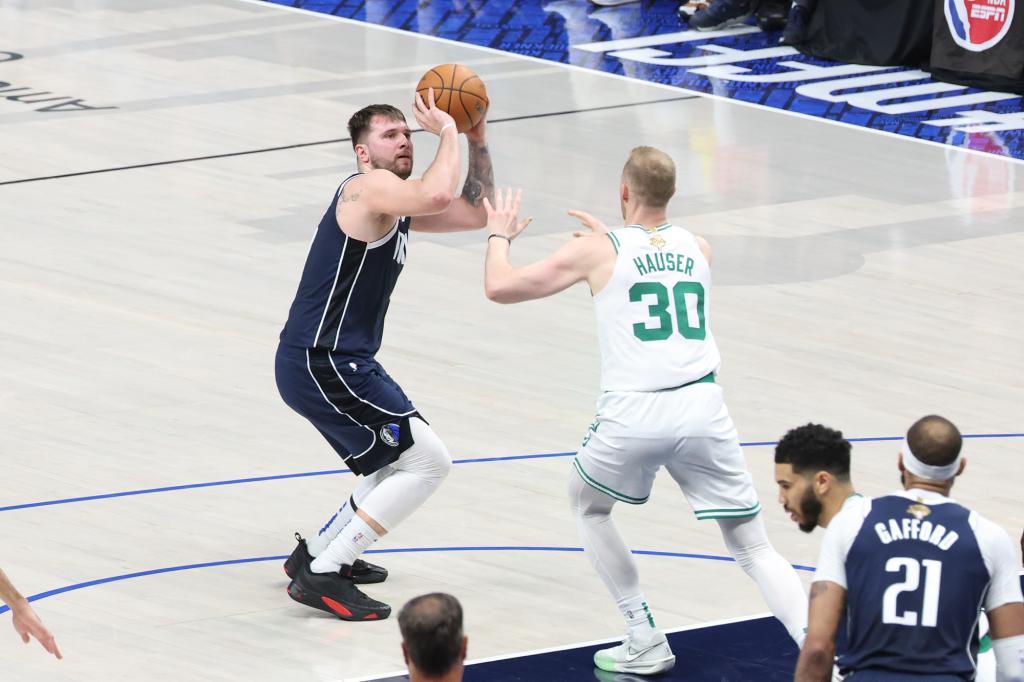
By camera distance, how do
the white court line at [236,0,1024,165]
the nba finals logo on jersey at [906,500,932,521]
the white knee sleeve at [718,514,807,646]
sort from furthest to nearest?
1. the white court line at [236,0,1024,165]
2. the white knee sleeve at [718,514,807,646]
3. the nba finals logo on jersey at [906,500,932,521]

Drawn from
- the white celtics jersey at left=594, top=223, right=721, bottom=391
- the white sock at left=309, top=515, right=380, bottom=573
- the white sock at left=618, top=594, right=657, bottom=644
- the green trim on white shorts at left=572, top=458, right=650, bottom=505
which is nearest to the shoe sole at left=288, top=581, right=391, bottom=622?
the white sock at left=309, top=515, right=380, bottom=573

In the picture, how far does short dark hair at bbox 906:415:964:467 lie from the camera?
225 inches

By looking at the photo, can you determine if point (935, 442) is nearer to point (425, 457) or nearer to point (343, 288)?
point (425, 457)

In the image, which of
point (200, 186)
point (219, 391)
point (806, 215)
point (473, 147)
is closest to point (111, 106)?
point (200, 186)

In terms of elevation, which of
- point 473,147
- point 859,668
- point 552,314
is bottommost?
point 552,314

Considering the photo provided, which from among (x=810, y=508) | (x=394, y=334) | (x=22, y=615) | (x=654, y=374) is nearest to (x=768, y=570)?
(x=654, y=374)

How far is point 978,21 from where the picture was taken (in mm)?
20125

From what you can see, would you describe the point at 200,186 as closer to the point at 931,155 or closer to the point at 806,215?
the point at 806,215

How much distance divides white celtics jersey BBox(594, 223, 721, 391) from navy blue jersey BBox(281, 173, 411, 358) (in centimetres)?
111

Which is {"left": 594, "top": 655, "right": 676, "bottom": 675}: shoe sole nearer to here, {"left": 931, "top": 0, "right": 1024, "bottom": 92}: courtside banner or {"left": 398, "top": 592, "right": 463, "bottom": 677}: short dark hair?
{"left": 398, "top": 592, "right": 463, "bottom": 677}: short dark hair

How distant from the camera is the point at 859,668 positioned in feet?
18.5

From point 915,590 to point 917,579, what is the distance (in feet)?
0.10

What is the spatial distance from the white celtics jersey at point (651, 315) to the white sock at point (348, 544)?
4.44ft

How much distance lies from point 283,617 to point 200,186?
8.23 metres
